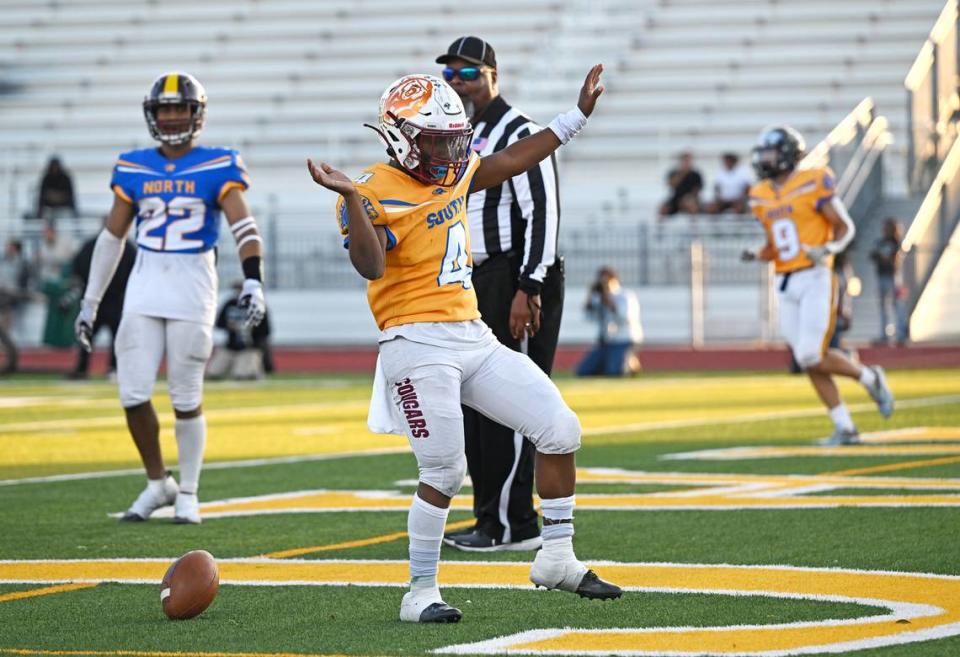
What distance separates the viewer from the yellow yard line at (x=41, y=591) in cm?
602

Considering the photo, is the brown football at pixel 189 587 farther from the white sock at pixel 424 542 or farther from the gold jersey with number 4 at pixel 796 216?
the gold jersey with number 4 at pixel 796 216

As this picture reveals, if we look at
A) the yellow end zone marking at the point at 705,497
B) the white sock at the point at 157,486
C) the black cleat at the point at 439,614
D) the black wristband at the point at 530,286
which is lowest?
the yellow end zone marking at the point at 705,497

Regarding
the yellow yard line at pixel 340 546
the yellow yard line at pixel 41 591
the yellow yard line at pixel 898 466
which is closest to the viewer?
the yellow yard line at pixel 41 591

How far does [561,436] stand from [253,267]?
9.41 ft

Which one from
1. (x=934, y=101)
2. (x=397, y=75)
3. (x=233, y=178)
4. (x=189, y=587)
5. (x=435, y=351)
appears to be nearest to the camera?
(x=189, y=587)

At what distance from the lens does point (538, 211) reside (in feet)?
23.6

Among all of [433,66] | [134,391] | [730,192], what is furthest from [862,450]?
[433,66]

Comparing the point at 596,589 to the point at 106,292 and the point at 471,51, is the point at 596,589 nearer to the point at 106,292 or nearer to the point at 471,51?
the point at 471,51

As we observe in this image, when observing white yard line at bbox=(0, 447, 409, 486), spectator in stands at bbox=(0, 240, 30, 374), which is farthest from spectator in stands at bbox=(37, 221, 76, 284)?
white yard line at bbox=(0, 447, 409, 486)

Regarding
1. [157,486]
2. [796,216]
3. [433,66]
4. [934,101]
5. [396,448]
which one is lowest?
[396,448]

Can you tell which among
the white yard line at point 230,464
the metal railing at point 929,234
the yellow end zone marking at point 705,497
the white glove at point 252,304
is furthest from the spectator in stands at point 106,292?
the metal railing at point 929,234

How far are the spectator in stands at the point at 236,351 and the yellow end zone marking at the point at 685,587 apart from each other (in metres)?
13.1

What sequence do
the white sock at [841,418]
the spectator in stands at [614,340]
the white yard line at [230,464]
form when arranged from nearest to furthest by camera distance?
the white yard line at [230,464]
the white sock at [841,418]
the spectator in stands at [614,340]

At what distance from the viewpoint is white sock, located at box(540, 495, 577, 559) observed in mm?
5652
